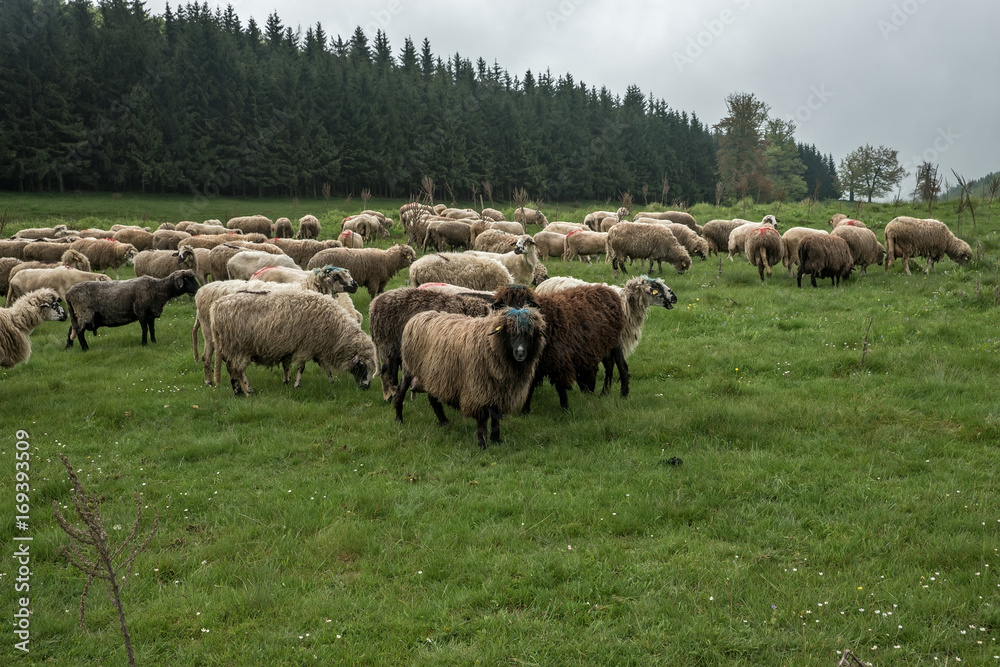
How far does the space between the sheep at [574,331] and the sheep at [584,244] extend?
12.9 m

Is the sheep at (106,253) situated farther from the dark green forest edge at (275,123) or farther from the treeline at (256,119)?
the treeline at (256,119)

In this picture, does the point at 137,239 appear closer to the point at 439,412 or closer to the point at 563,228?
the point at 563,228

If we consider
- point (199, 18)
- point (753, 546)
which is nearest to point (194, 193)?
point (199, 18)

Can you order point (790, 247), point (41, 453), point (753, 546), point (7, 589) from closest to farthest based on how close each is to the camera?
1. point (7, 589)
2. point (753, 546)
3. point (41, 453)
4. point (790, 247)

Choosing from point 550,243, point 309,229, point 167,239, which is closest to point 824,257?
point 550,243

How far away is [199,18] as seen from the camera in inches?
2304

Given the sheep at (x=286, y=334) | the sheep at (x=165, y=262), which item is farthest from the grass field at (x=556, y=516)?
the sheep at (x=165, y=262)

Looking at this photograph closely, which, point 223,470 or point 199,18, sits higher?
point 199,18

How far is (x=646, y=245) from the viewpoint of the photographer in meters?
18.1

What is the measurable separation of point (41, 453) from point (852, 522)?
8656 millimetres

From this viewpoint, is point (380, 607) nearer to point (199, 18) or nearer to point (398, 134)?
point (398, 134)

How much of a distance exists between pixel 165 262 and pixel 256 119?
1781 inches

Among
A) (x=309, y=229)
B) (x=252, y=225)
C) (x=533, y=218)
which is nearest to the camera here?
(x=309, y=229)

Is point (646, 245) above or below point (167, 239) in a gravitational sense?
below
